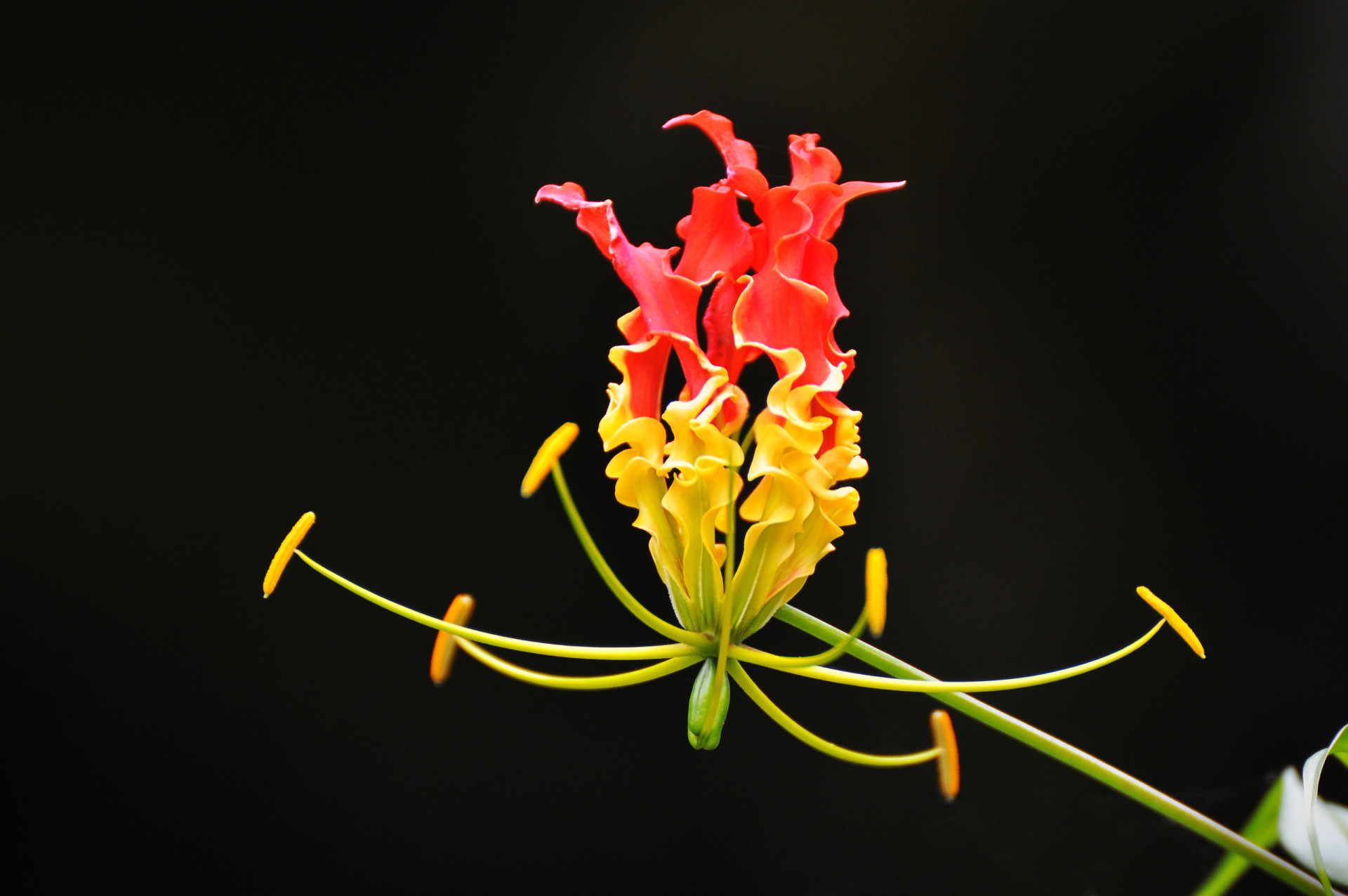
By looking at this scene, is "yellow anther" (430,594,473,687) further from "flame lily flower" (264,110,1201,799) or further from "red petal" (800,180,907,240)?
"red petal" (800,180,907,240)

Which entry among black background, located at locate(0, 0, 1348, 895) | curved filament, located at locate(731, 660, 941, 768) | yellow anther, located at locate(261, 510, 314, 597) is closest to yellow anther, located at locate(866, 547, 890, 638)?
curved filament, located at locate(731, 660, 941, 768)

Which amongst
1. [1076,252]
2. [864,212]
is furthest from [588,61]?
[1076,252]

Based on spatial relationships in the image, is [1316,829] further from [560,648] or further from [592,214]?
[592,214]

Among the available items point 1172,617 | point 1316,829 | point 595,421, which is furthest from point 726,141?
point 1316,829

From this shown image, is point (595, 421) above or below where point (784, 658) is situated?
above

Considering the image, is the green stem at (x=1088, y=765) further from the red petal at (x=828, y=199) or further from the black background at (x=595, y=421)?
the black background at (x=595, y=421)

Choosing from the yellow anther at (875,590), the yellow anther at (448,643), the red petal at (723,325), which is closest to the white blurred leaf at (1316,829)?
the yellow anther at (875,590)
